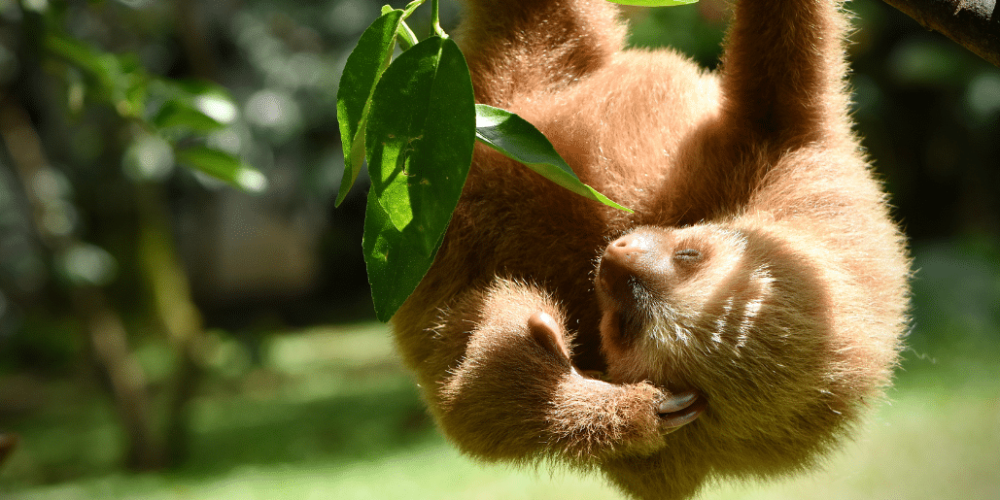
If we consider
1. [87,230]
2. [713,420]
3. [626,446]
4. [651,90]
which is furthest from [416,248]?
[87,230]

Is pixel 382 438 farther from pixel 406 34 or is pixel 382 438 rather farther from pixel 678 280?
pixel 406 34

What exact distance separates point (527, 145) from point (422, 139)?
0.42 ft

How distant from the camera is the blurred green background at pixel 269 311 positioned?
2451mm

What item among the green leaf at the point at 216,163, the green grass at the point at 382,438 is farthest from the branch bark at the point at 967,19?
the green leaf at the point at 216,163

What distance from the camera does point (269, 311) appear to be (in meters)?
8.62

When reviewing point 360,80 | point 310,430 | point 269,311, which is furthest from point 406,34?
point 269,311

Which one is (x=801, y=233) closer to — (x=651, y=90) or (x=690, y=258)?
(x=690, y=258)

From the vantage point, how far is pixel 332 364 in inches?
251

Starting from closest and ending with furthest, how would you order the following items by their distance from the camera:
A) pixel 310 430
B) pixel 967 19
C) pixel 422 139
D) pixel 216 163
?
1. pixel 422 139
2. pixel 967 19
3. pixel 216 163
4. pixel 310 430

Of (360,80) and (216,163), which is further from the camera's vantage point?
(216,163)

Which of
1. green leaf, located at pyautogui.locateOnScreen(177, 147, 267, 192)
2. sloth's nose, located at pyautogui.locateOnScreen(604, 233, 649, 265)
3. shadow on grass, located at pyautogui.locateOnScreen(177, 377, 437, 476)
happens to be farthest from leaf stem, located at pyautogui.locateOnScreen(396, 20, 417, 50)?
shadow on grass, located at pyautogui.locateOnScreen(177, 377, 437, 476)

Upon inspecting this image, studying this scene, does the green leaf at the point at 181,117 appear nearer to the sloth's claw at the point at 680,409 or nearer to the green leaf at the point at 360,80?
the green leaf at the point at 360,80

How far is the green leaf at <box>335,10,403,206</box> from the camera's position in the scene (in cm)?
78

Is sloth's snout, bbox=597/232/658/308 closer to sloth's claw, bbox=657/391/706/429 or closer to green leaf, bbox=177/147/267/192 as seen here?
sloth's claw, bbox=657/391/706/429
